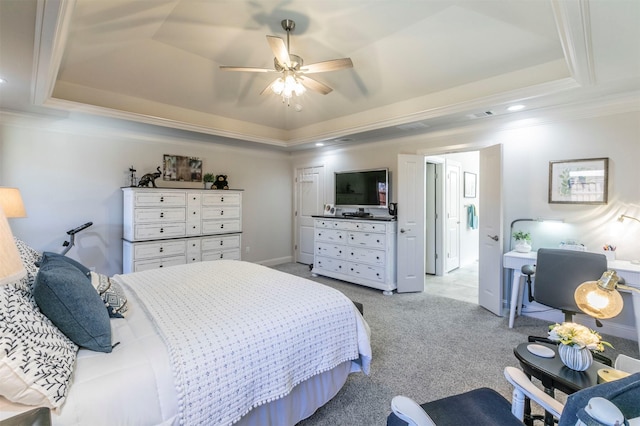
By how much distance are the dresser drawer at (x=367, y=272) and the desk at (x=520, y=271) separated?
163 cm

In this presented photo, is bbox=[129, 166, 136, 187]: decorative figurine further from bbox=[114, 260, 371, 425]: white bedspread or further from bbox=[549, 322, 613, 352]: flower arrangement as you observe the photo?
bbox=[549, 322, 613, 352]: flower arrangement

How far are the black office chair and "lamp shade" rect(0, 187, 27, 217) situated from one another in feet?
16.2

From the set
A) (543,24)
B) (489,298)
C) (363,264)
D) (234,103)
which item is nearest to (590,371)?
(489,298)

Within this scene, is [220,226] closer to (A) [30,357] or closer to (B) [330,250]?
(B) [330,250]

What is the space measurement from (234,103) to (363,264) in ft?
11.0

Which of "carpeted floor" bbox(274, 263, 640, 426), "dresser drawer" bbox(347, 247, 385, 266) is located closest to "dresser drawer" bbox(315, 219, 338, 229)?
"dresser drawer" bbox(347, 247, 385, 266)

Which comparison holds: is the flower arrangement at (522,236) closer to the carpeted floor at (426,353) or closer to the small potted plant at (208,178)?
the carpeted floor at (426,353)

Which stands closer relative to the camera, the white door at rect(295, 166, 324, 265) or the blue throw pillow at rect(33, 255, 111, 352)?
the blue throw pillow at rect(33, 255, 111, 352)

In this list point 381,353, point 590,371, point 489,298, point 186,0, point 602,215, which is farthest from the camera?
point 489,298

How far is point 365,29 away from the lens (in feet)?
10.2

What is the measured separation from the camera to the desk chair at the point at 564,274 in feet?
7.89

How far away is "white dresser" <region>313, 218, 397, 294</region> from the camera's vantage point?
4.31 meters

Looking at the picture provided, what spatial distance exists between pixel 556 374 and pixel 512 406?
0.32 meters

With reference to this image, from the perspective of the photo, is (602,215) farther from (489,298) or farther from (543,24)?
(543,24)
